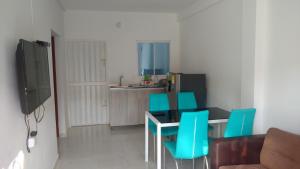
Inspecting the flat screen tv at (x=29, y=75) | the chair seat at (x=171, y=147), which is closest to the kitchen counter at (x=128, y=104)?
the chair seat at (x=171, y=147)

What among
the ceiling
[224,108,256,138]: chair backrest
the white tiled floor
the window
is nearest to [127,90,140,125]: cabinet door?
the white tiled floor

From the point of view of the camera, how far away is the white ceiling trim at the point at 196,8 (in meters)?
4.25

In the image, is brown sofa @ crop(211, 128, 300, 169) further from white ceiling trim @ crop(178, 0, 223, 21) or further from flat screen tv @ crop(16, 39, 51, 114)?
white ceiling trim @ crop(178, 0, 223, 21)

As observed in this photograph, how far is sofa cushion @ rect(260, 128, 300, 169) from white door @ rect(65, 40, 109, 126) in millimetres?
4154

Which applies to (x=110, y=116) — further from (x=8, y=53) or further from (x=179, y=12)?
(x=8, y=53)

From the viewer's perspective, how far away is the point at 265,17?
Result: 113 inches

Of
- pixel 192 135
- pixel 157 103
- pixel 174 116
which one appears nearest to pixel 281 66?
pixel 192 135

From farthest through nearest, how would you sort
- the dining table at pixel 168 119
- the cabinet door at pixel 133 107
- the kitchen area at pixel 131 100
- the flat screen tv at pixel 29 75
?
the cabinet door at pixel 133 107, the kitchen area at pixel 131 100, the dining table at pixel 168 119, the flat screen tv at pixel 29 75

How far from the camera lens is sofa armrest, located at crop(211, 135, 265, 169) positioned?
2324mm

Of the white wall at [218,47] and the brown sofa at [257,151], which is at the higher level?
the white wall at [218,47]

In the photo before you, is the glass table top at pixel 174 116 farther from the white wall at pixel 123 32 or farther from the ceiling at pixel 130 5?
the white wall at pixel 123 32

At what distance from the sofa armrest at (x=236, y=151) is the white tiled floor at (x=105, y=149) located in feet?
3.80

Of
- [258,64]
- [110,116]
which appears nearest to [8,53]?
[258,64]

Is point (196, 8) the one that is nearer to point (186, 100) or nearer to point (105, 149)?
point (186, 100)
